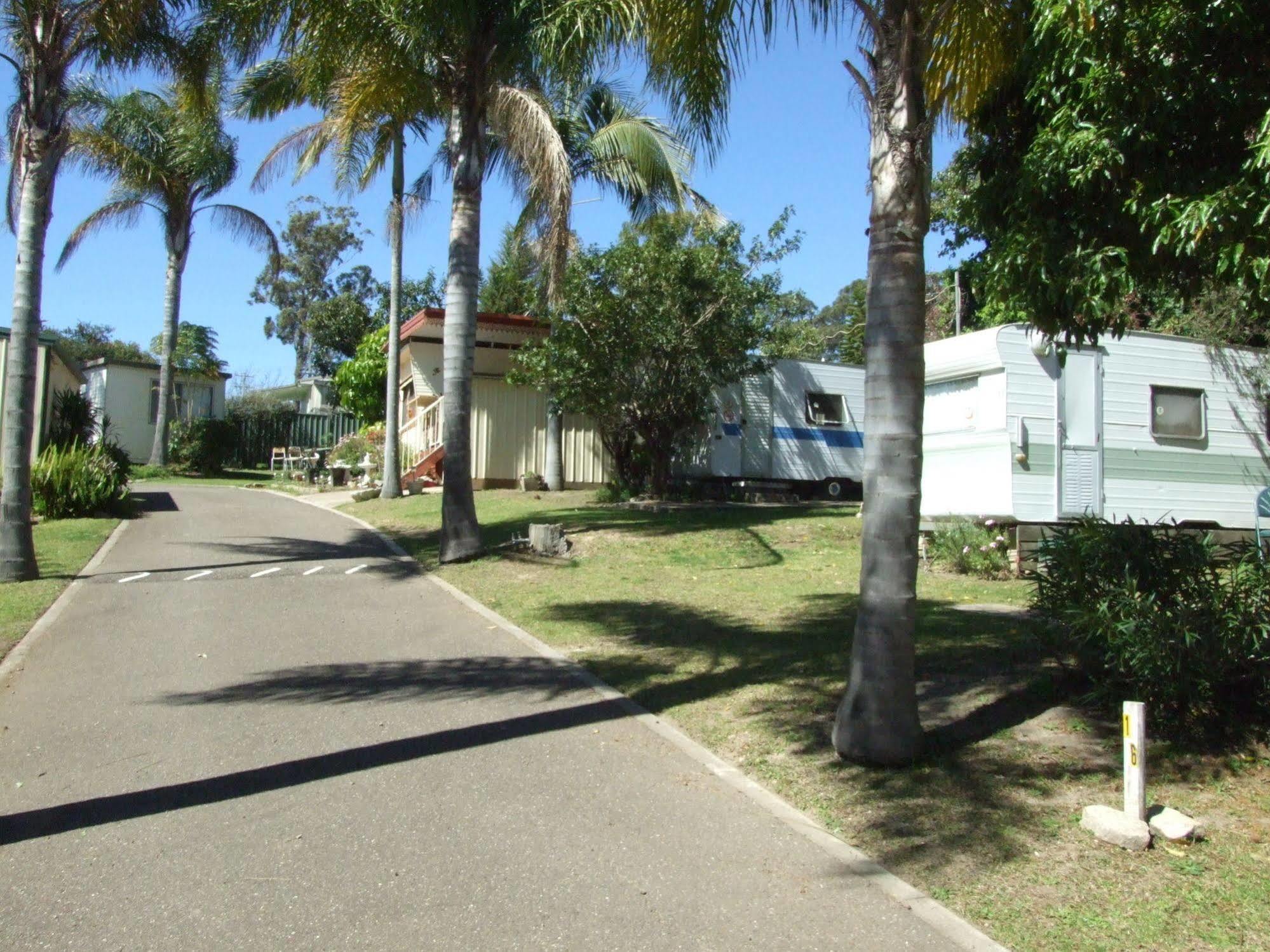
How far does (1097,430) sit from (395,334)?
1343 centimetres

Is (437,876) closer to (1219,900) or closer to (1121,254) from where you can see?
(1219,900)

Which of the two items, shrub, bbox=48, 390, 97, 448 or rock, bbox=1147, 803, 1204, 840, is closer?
rock, bbox=1147, 803, 1204, 840

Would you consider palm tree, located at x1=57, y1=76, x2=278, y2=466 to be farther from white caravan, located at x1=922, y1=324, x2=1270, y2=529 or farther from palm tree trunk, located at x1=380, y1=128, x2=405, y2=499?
white caravan, located at x1=922, y1=324, x2=1270, y2=529

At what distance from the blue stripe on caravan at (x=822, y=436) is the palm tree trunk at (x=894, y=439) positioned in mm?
14660

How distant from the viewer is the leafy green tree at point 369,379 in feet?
105

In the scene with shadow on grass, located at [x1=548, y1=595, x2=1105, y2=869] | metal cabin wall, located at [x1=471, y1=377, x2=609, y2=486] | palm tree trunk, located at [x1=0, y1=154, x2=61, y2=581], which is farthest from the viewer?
metal cabin wall, located at [x1=471, y1=377, x2=609, y2=486]

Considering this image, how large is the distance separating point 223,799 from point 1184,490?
1216cm

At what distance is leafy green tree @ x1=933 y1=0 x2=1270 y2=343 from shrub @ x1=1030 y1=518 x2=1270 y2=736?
131 centimetres

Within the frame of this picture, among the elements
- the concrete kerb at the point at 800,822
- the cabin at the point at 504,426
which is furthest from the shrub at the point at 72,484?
the concrete kerb at the point at 800,822

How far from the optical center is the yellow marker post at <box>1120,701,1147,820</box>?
191 inches

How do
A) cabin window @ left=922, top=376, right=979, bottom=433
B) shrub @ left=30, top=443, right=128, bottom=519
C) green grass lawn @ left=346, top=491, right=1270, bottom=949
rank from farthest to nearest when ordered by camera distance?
shrub @ left=30, top=443, right=128, bottom=519 < cabin window @ left=922, top=376, right=979, bottom=433 < green grass lawn @ left=346, top=491, right=1270, bottom=949

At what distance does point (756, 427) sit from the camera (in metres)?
20.4

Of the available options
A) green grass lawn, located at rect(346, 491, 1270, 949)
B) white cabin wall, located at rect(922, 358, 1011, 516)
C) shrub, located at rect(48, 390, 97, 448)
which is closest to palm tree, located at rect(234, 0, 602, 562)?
green grass lawn, located at rect(346, 491, 1270, 949)

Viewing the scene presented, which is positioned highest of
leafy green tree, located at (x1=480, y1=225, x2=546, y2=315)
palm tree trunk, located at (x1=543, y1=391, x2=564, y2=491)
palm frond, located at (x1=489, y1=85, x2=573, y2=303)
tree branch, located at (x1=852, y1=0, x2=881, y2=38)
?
leafy green tree, located at (x1=480, y1=225, x2=546, y2=315)
